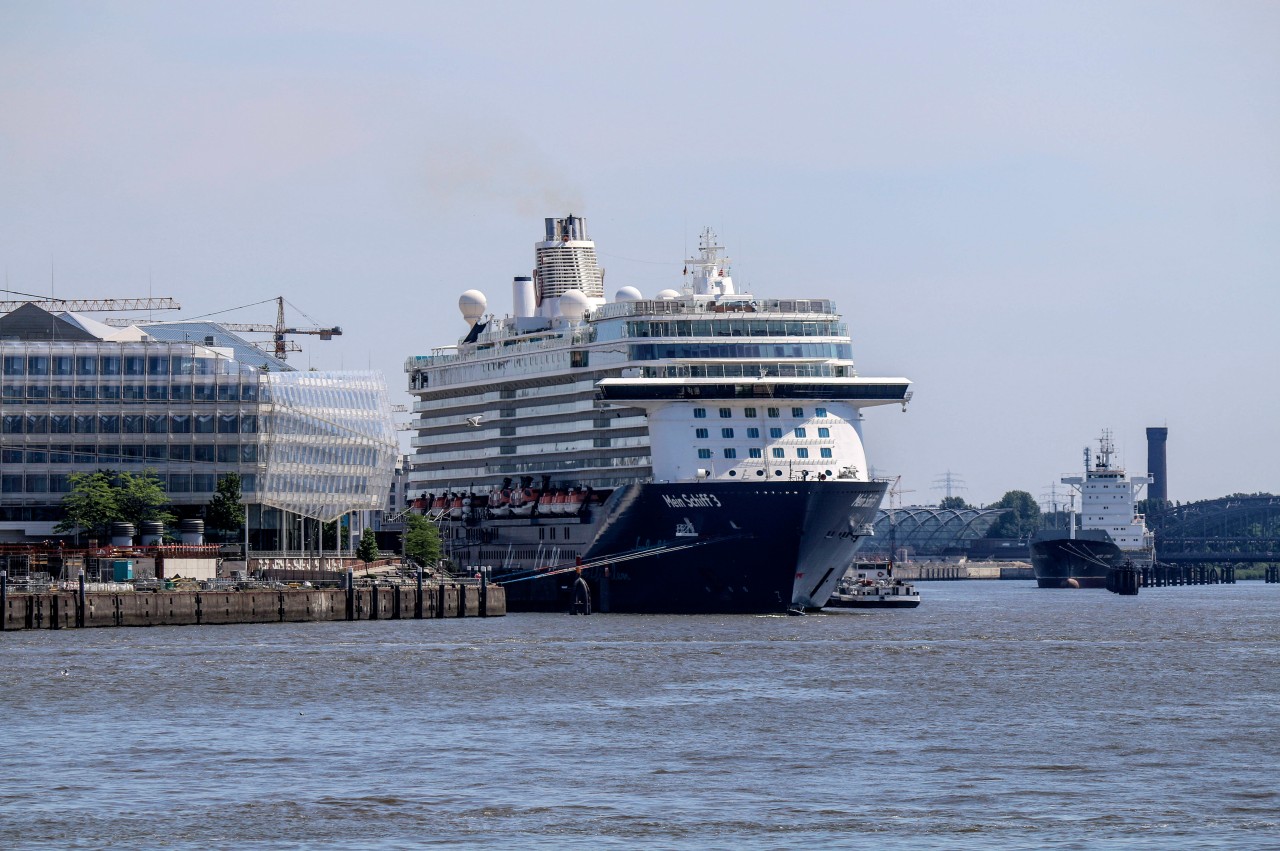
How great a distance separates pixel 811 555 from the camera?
348ft

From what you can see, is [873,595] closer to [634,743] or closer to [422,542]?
[422,542]

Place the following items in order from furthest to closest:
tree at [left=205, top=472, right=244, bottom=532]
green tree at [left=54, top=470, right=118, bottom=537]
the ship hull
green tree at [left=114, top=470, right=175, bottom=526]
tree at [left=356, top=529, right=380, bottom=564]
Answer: tree at [left=356, top=529, right=380, bottom=564] < tree at [left=205, top=472, right=244, bottom=532] < green tree at [left=114, top=470, right=175, bottom=526] < green tree at [left=54, top=470, right=118, bottom=537] < the ship hull

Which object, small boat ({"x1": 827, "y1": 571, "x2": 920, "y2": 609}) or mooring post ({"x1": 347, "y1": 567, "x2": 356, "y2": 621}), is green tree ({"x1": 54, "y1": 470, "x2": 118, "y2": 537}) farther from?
small boat ({"x1": 827, "y1": 571, "x2": 920, "y2": 609})

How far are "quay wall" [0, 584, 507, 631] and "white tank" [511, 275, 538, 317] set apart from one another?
23478 mm

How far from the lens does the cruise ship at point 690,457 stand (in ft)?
345

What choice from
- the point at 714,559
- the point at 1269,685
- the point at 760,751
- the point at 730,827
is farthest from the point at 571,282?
the point at 730,827

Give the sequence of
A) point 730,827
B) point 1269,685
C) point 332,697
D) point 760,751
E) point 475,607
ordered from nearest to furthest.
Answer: point 730,827
point 760,751
point 332,697
point 1269,685
point 475,607

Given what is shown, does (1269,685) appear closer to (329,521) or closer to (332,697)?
(332,697)

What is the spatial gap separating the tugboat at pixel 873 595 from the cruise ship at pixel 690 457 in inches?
1293

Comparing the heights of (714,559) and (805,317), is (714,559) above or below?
below

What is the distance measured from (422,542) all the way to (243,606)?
22.8 m

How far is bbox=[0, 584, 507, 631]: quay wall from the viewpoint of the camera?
98688 millimetres

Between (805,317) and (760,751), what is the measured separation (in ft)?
200

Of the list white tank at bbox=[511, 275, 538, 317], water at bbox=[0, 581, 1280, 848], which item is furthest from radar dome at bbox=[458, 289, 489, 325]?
water at bbox=[0, 581, 1280, 848]
